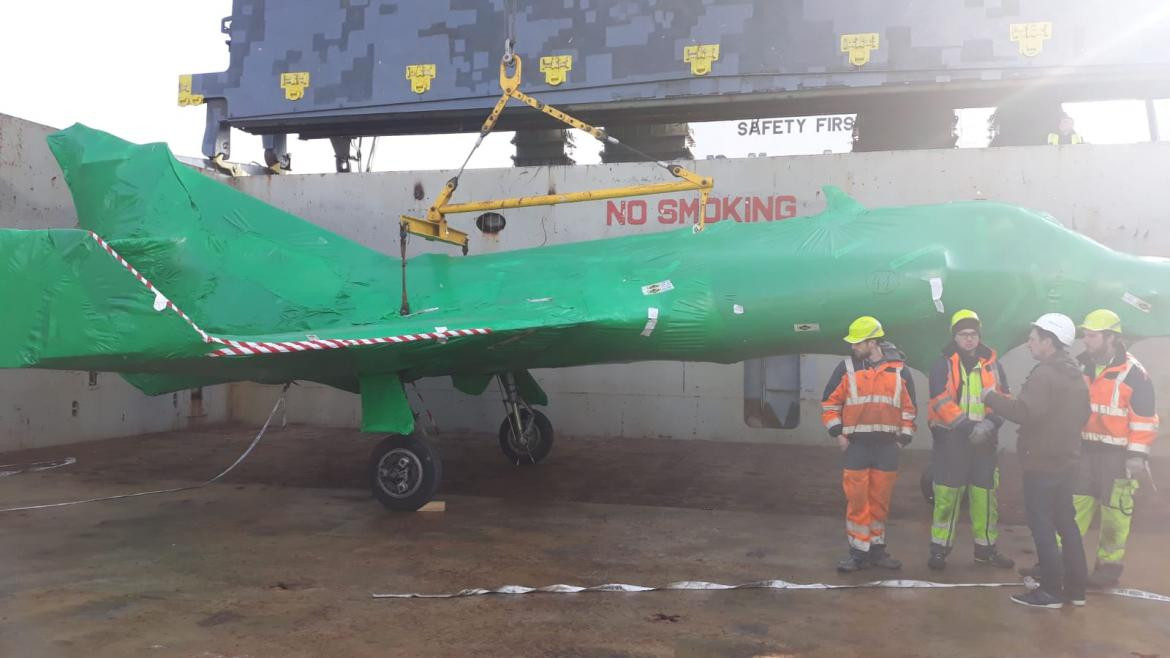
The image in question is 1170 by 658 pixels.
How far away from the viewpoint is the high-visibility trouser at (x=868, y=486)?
17.8ft

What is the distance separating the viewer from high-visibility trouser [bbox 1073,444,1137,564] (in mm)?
5078

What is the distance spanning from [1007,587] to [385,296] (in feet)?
21.0

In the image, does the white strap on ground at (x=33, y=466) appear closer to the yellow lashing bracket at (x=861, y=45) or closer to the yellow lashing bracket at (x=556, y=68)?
the yellow lashing bracket at (x=556, y=68)

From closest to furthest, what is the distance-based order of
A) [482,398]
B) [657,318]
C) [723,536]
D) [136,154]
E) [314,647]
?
[314,647] → [723,536] → [657,318] → [136,154] → [482,398]

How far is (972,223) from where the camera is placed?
666 centimetres

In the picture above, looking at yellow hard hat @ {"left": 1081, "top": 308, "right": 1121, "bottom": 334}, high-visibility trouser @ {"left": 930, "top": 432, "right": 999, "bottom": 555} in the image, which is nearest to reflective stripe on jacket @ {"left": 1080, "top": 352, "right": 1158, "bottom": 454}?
yellow hard hat @ {"left": 1081, "top": 308, "right": 1121, "bottom": 334}

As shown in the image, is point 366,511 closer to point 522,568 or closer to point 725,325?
point 522,568

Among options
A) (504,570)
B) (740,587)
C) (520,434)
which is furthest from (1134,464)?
(520,434)

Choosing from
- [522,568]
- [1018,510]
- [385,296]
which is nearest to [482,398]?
[385,296]

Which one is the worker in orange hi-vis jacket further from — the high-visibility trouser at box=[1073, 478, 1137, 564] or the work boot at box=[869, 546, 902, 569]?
the high-visibility trouser at box=[1073, 478, 1137, 564]

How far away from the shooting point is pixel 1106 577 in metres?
5.11

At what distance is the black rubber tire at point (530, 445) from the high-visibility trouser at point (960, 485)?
17.6ft

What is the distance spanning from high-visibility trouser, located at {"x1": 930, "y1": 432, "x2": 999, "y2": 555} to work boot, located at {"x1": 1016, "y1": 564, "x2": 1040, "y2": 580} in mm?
266

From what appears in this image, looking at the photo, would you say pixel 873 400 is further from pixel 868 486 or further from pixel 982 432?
pixel 982 432
